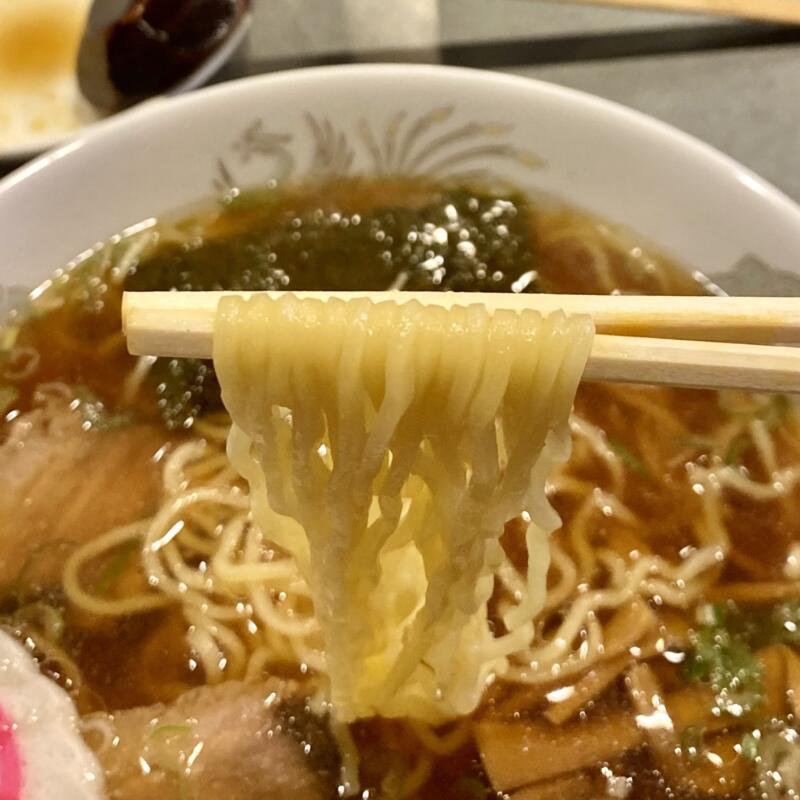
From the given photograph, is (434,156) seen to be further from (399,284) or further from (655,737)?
(655,737)

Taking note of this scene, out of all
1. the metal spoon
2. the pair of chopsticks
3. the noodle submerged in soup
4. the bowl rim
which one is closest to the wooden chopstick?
the bowl rim

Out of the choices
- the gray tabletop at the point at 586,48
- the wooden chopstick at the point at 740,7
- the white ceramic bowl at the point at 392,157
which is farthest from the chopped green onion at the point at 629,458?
the wooden chopstick at the point at 740,7

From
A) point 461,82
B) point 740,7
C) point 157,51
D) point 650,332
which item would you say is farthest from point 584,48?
point 650,332

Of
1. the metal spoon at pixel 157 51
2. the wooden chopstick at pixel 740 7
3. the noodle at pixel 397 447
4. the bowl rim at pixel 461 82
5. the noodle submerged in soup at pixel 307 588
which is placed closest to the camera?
the noodle at pixel 397 447

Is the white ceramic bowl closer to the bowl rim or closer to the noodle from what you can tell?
the bowl rim

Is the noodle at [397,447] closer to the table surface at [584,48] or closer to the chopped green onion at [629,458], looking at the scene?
the chopped green onion at [629,458]

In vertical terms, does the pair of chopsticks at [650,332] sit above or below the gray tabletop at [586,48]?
above
